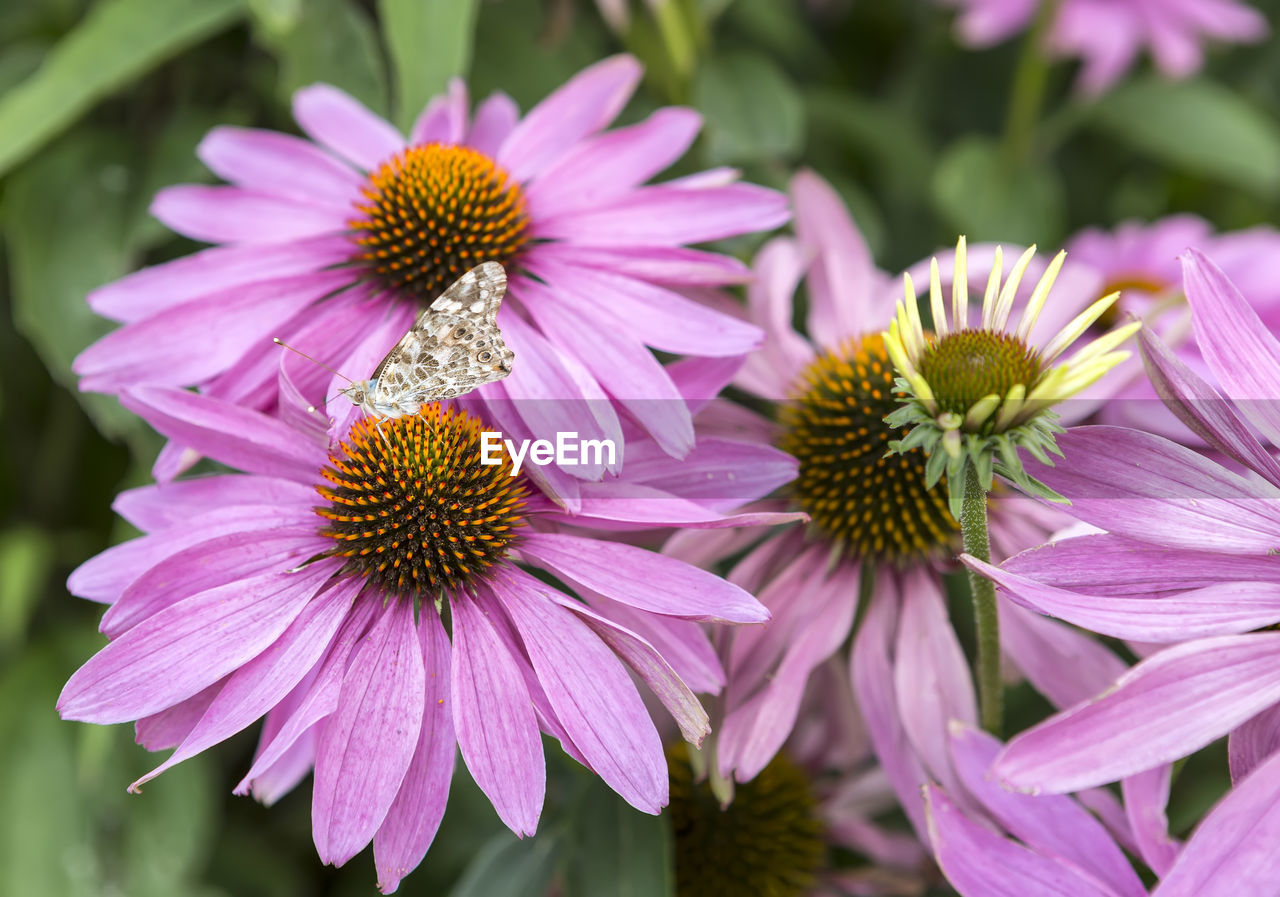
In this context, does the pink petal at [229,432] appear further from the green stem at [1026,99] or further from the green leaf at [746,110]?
the green stem at [1026,99]

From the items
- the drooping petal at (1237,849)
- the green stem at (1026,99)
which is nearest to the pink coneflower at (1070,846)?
the drooping petal at (1237,849)

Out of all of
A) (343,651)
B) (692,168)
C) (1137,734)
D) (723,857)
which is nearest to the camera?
(1137,734)

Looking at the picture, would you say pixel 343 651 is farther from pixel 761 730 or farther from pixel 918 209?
pixel 918 209

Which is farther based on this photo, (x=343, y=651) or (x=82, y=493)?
(x=82, y=493)

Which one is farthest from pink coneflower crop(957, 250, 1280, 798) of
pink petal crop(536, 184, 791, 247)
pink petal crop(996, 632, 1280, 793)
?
pink petal crop(536, 184, 791, 247)

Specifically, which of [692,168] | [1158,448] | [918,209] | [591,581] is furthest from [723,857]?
[918,209]

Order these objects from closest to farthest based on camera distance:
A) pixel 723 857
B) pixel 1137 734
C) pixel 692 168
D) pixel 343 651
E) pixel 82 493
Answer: pixel 1137 734 < pixel 343 651 < pixel 723 857 < pixel 692 168 < pixel 82 493

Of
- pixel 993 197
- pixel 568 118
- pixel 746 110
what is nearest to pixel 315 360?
pixel 568 118
